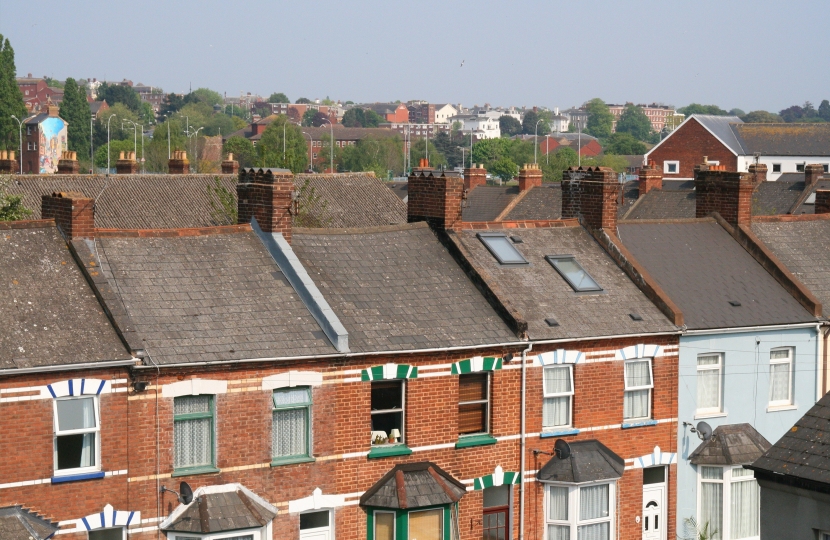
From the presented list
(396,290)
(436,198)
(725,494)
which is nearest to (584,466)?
(725,494)

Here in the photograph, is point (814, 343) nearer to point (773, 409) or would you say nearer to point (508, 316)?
point (773, 409)

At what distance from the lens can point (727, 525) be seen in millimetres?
28906

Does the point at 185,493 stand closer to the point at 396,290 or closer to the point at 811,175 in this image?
the point at 396,290

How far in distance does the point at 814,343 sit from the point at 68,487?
17989mm

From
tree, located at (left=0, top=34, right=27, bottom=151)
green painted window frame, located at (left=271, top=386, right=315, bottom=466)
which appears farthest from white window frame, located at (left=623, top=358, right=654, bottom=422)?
tree, located at (left=0, top=34, right=27, bottom=151)

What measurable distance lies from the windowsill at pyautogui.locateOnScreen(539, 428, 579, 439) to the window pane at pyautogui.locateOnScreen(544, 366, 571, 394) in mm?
821

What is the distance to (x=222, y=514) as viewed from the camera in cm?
2312

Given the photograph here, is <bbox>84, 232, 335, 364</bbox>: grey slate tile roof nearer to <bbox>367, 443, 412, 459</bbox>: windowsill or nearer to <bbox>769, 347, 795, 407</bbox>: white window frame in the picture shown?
<bbox>367, 443, 412, 459</bbox>: windowsill

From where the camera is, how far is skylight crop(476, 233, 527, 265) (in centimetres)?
2933

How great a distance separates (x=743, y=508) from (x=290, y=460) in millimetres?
11200

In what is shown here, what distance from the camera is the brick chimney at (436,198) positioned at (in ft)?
97.1

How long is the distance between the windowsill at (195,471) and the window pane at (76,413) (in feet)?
5.83

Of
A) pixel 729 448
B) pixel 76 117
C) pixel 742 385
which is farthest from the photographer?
pixel 76 117

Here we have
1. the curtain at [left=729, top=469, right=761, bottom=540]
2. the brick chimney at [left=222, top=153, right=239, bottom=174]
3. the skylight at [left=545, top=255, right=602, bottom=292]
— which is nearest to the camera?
the curtain at [left=729, top=469, right=761, bottom=540]
